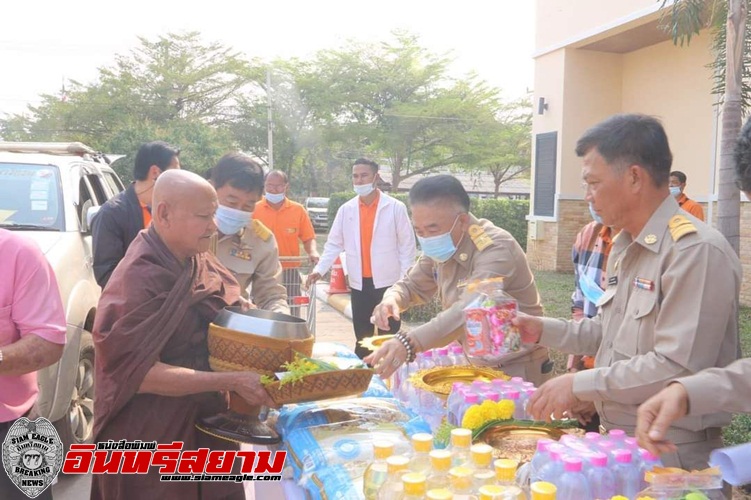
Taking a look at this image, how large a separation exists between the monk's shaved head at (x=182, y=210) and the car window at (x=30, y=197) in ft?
8.98

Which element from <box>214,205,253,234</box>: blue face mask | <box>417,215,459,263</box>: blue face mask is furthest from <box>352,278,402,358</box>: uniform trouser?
<box>417,215,459,263</box>: blue face mask

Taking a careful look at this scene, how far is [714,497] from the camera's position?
1.51 metres

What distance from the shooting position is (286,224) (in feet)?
22.0

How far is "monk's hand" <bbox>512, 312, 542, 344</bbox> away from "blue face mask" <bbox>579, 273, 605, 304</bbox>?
1387mm

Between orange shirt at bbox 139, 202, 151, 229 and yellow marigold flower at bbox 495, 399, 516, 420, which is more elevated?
orange shirt at bbox 139, 202, 151, 229

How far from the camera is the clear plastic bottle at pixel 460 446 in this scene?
65.8 inches

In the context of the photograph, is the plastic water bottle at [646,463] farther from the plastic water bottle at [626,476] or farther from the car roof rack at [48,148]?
the car roof rack at [48,148]

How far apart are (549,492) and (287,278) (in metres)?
5.42

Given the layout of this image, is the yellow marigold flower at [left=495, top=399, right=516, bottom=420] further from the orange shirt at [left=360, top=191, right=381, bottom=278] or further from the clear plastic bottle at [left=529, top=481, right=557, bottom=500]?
the orange shirt at [left=360, top=191, right=381, bottom=278]

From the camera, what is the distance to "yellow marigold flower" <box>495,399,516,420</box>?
2.08 metres

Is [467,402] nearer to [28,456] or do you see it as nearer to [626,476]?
[626,476]

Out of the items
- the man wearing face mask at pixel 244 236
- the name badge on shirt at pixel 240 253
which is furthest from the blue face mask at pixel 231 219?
the name badge on shirt at pixel 240 253

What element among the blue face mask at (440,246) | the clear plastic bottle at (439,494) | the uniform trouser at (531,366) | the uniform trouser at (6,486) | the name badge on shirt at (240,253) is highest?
the blue face mask at (440,246)

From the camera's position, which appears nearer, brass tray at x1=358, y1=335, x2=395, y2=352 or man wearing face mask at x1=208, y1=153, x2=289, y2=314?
brass tray at x1=358, y1=335, x2=395, y2=352
